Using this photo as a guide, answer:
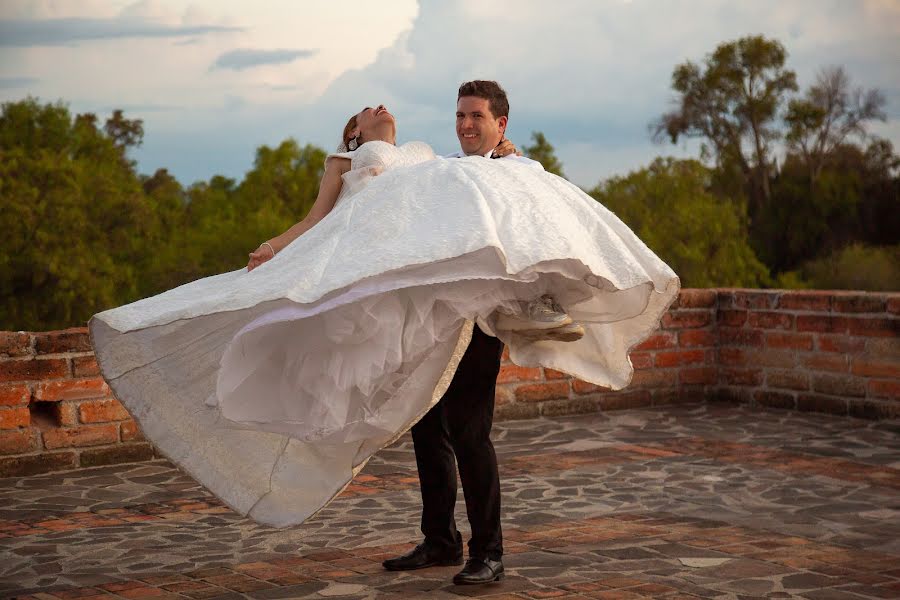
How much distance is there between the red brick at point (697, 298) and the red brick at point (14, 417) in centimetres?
462

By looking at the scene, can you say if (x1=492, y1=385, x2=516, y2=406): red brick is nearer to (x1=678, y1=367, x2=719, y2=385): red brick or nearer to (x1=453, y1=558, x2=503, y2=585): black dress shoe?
(x1=678, y1=367, x2=719, y2=385): red brick

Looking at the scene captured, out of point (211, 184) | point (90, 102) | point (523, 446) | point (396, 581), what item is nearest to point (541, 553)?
point (396, 581)

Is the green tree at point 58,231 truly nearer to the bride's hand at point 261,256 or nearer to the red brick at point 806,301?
the red brick at point 806,301

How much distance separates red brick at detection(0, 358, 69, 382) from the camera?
6.54 m

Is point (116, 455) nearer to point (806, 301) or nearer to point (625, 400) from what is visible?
point (625, 400)

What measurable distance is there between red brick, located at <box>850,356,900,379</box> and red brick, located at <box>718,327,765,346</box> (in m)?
0.77

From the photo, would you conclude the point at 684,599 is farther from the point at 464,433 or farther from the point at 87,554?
the point at 87,554

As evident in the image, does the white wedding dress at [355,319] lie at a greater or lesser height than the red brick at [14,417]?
greater

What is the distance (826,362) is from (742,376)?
0.72m

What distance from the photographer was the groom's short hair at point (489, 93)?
4.12 metres

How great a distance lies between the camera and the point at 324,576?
436 cm

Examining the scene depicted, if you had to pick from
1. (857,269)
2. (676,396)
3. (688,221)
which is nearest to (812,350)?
(676,396)

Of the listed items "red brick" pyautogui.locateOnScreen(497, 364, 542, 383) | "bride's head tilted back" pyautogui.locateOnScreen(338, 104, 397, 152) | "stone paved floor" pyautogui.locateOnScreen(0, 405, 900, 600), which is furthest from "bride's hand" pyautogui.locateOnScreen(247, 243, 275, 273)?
"red brick" pyautogui.locateOnScreen(497, 364, 542, 383)

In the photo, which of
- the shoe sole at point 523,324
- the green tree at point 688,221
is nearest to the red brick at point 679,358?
the shoe sole at point 523,324
